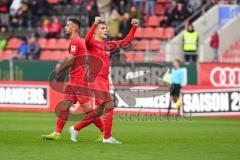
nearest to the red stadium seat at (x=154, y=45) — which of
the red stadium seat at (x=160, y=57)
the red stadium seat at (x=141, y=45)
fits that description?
the red stadium seat at (x=141, y=45)

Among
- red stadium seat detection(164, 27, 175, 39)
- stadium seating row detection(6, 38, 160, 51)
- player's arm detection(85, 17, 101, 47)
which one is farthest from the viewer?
red stadium seat detection(164, 27, 175, 39)

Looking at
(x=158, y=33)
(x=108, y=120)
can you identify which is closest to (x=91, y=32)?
(x=108, y=120)

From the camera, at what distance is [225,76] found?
28625mm

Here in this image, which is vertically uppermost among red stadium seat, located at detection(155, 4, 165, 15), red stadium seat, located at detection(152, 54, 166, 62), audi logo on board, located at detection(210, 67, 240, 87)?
red stadium seat, located at detection(155, 4, 165, 15)

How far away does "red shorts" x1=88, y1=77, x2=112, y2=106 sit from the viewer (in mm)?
14734

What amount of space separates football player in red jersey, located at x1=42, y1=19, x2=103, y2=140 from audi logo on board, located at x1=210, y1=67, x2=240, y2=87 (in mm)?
13861

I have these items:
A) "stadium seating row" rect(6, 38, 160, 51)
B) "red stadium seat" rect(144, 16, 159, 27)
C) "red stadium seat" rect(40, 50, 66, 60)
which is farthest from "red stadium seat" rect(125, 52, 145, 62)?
"red stadium seat" rect(40, 50, 66, 60)

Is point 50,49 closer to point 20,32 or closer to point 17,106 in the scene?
point 20,32

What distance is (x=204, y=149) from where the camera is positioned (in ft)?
45.9

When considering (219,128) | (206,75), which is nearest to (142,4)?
(206,75)

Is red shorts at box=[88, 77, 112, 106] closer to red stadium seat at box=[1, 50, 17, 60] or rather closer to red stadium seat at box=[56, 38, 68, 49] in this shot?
red stadium seat at box=[56, 38, 68, 49]

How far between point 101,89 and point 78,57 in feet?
2.94

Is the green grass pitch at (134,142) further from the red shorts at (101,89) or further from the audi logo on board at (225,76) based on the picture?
the audi logo on board at (225,76)

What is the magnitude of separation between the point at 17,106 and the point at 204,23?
8.90 meters
